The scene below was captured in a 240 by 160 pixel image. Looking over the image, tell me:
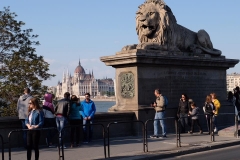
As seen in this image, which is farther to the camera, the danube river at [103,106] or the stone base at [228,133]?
the danube river at [103,106]

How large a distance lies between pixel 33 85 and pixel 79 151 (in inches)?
633

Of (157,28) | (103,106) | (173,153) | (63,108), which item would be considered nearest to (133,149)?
(173,153)

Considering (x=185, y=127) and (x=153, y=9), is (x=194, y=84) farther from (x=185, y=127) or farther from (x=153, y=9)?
(x=153, y=9)

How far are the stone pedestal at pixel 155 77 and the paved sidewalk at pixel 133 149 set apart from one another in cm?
168

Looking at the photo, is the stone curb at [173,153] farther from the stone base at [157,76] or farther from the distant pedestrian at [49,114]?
the stone base at [157,76]

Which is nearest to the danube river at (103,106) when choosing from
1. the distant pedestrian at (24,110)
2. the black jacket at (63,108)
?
the black jacket at (63,108)

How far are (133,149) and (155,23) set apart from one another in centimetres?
631

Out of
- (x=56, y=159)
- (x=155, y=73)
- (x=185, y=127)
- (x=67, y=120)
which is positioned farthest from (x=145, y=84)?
(x=56, y=159)

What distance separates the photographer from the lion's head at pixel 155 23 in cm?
1886

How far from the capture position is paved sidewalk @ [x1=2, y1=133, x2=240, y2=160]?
516 inches

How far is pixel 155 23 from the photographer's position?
19.0 m

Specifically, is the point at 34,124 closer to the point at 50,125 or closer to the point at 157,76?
the point at 50,125

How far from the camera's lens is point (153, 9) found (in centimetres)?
1912

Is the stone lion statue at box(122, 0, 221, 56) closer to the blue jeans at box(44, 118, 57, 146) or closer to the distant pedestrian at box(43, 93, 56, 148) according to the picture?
the distant pedestrian at box(43, 93, 56, 148)
